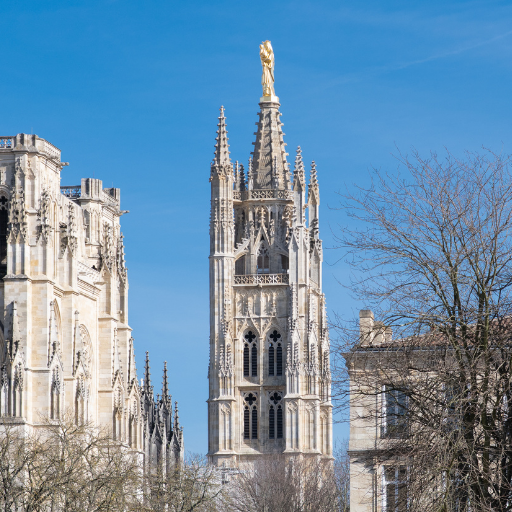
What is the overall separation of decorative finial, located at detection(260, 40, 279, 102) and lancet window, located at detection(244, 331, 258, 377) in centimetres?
1870

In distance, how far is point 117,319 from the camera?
8538cm

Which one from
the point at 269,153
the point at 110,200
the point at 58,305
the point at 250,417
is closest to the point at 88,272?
the point at 58,305

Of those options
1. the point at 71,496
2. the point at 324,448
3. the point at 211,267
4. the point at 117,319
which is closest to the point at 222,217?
the point at 211,267

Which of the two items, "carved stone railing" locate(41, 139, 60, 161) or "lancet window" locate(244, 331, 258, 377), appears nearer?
"carved stone railing" locate(41, 139, 60, 161)

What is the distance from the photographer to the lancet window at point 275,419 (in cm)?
11000

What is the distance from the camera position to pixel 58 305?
76.3m

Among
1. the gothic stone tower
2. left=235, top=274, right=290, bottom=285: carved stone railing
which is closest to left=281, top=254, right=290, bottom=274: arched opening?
the gothic stone tower

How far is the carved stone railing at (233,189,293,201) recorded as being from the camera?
113438 mm

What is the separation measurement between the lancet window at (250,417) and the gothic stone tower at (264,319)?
74 millimetres

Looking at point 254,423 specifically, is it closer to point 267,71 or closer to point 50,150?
point 267,71

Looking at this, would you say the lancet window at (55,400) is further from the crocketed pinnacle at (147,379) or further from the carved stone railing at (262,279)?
the carved stone railing at (262,279)

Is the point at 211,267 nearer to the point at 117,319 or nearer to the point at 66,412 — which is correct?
the point at 117,319

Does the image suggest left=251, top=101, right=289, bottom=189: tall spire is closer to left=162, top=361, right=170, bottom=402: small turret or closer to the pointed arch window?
the pointed arch window

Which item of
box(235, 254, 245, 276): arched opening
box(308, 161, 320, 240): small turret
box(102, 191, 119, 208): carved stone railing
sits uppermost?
box(308, 161, 320, 240): small turret
